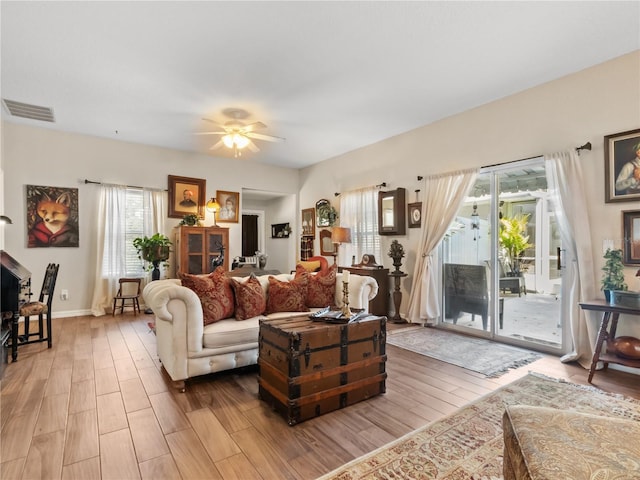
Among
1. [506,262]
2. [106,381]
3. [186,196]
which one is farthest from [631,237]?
[186,196]

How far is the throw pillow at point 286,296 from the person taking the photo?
10.6 ft

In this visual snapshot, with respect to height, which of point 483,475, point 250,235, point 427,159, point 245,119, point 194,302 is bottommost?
point 483,475

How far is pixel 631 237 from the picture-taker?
296 centimetres

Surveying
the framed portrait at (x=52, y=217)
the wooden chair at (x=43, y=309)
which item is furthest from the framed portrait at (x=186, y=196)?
the wooden chair at (x=43, y=309)

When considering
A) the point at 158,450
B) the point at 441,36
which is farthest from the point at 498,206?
the point at 158,450

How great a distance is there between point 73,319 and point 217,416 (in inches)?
162

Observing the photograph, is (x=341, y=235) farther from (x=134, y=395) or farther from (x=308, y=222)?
(x=134, y=395)

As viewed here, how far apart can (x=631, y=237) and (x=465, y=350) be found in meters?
1.82

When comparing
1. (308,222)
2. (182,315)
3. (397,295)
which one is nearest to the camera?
(182,315)

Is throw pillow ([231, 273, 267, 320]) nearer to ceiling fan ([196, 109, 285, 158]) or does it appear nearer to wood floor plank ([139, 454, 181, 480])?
wood floor plank ([139, 454, 181, 480])

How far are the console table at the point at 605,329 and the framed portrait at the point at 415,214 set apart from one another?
2269mm

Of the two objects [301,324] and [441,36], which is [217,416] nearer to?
[301,324]

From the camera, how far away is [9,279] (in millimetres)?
3141

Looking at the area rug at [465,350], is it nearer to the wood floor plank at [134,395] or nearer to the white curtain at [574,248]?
the white curtain at [574,248]
